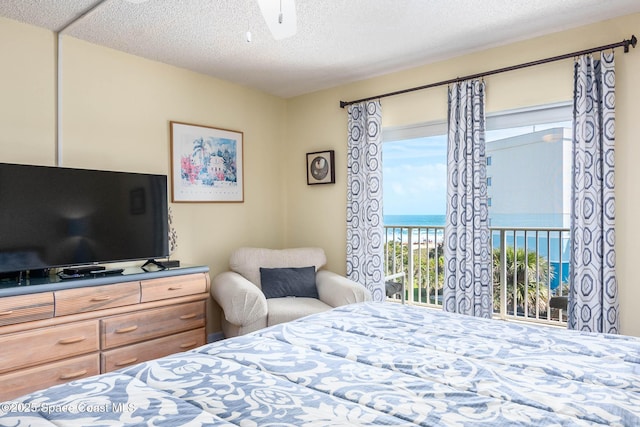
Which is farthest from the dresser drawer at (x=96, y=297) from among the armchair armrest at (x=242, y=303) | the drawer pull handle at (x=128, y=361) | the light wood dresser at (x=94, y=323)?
the armchair armrest at (x=242, y=303)

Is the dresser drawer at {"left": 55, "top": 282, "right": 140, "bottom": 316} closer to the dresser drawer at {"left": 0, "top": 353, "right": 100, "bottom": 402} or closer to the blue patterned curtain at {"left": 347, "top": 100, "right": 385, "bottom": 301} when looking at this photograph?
the dresser drawer at {"left": 0, "top": 353, "right": 100, "bottom": 402}

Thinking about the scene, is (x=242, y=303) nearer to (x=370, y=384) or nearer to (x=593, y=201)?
(x=370, y=384)

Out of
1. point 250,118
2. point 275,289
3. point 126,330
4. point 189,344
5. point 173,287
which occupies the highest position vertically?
point 250,118

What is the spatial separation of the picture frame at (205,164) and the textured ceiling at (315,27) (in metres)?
0.59

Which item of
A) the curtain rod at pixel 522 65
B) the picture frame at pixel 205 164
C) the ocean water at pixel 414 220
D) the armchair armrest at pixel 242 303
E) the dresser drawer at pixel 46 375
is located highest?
the curtain rod at pixel 522 65

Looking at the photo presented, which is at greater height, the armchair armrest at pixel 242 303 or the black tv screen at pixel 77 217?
the black tv screen at pixel 77 217

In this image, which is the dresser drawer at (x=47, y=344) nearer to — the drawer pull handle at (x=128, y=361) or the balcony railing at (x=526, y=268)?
the drawer pull handle at (x=128, y=361)

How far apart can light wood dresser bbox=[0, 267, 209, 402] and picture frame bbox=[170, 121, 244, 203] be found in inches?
34.0

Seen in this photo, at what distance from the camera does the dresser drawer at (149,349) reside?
9.37 ft

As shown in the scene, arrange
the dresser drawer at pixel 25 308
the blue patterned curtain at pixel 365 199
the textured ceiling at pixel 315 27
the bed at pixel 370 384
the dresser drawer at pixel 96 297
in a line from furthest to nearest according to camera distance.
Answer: the blue patterned curtain at pixel 365 199 → the textured ceiling at pixel 315 27 → the dresser drawer at pixel 96 297 → the dresser drawer at pixel 25 308 → the bed at pixel 370 384

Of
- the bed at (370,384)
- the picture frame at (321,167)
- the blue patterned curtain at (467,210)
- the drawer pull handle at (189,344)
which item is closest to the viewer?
the bed at (370,384)

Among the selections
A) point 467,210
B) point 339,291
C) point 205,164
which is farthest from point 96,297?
point 467,210

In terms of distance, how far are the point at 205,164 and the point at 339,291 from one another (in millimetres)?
1674

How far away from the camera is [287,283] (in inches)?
152
